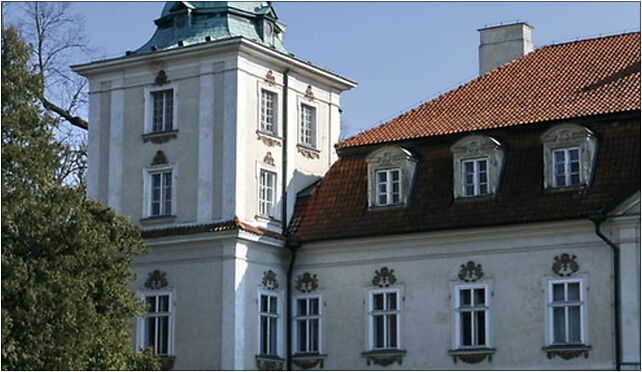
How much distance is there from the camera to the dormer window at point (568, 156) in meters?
31.5

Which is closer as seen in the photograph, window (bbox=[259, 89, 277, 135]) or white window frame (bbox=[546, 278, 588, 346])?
white window frame (bbox=[546, 278, 588, 346])

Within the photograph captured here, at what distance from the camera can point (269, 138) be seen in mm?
35031

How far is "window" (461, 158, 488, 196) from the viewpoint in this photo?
32938mm

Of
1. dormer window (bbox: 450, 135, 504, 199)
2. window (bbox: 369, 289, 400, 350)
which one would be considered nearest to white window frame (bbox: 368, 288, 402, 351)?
window (bbox: 369, 289, 400, 350)

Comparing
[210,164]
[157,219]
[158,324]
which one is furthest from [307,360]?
[210,164]

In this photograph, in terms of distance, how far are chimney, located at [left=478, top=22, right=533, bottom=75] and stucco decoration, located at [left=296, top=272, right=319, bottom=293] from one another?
767cm

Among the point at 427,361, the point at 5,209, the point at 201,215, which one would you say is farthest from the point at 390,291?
the point at 5,209

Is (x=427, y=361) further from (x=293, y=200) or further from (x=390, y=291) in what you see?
(x=293, y=200)

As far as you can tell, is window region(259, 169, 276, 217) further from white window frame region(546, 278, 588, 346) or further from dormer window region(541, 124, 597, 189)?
white window frame region(546, 278, 588, 346)

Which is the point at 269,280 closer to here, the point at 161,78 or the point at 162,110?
the point at 162,110

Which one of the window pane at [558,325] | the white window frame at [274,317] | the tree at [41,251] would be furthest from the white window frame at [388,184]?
the tree at [41,251]

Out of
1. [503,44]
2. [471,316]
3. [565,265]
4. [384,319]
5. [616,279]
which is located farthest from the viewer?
[503,44]

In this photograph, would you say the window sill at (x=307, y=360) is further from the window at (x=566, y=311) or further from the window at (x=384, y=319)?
the window at (x=566, y=311)

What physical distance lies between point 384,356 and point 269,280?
10.6 feet
